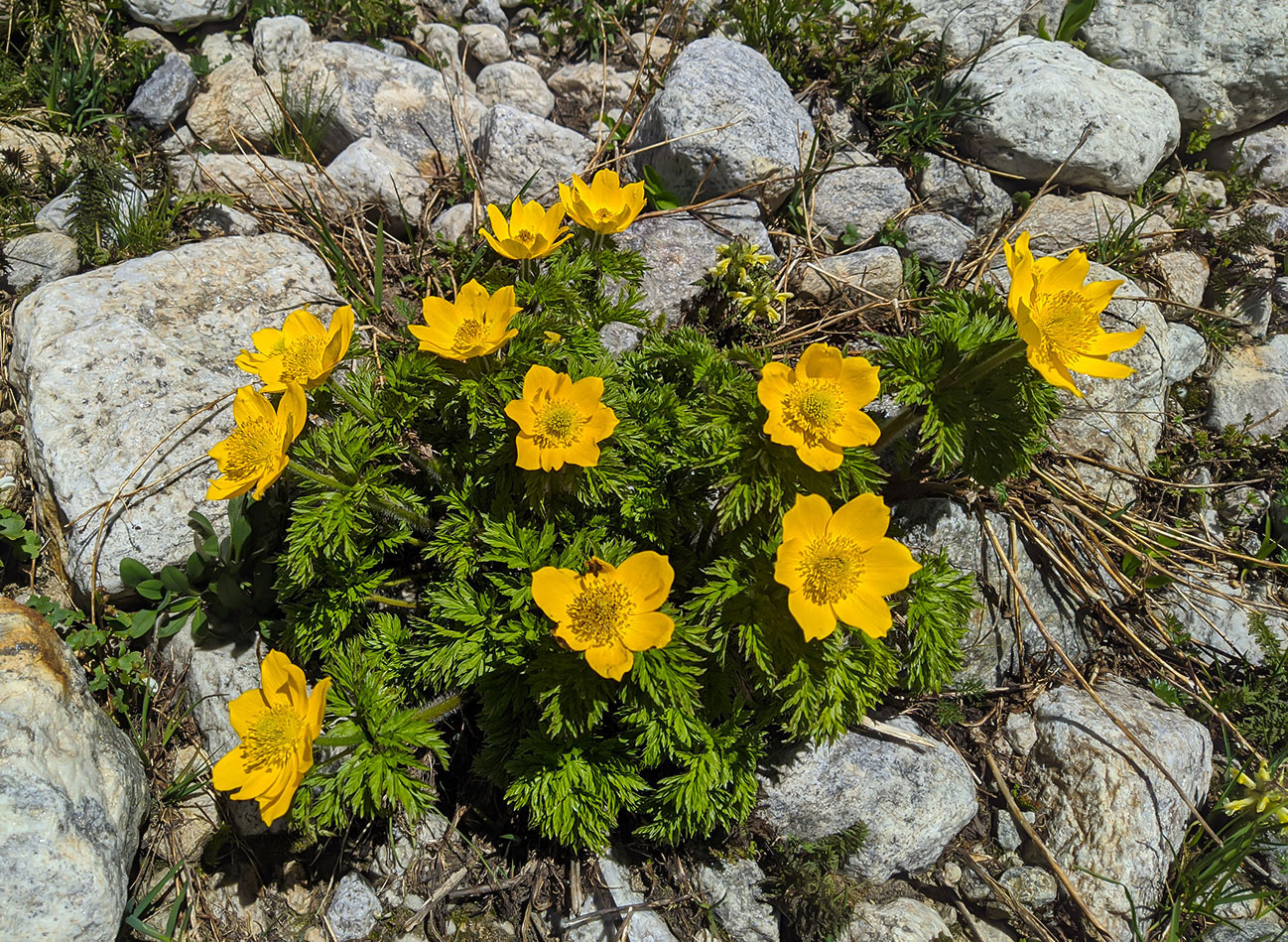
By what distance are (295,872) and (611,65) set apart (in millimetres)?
5172

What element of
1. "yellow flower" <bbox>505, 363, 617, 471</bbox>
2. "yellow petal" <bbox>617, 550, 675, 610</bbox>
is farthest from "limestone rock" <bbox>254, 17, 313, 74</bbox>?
"yellow petal" <bbox>617, 550, 675, 610</bbox>

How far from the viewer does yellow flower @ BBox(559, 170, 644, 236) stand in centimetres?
345

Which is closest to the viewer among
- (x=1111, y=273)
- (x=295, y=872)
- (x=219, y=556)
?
(x=295, y=872)

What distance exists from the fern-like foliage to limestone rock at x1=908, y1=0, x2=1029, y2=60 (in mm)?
3217

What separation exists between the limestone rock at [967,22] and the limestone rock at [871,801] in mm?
4530

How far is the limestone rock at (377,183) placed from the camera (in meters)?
4.85

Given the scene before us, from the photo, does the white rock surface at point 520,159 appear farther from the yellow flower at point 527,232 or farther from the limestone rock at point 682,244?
the yellow flower at point 527,232

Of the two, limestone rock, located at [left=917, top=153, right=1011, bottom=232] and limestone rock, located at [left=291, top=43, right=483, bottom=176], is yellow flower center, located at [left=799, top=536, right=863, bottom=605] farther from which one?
limestone rock, located at [left=291, top=43, right=483, bottom=176]

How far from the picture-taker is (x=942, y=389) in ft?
9.84

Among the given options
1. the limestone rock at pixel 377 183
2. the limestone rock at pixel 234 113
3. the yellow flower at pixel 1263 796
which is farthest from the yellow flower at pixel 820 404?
the limestone rock at pixel 234 113

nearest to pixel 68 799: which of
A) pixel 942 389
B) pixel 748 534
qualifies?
pixel 748 534

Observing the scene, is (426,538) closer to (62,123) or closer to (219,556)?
(219,556)

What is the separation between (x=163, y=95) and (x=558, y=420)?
13.5ft

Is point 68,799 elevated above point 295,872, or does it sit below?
above
